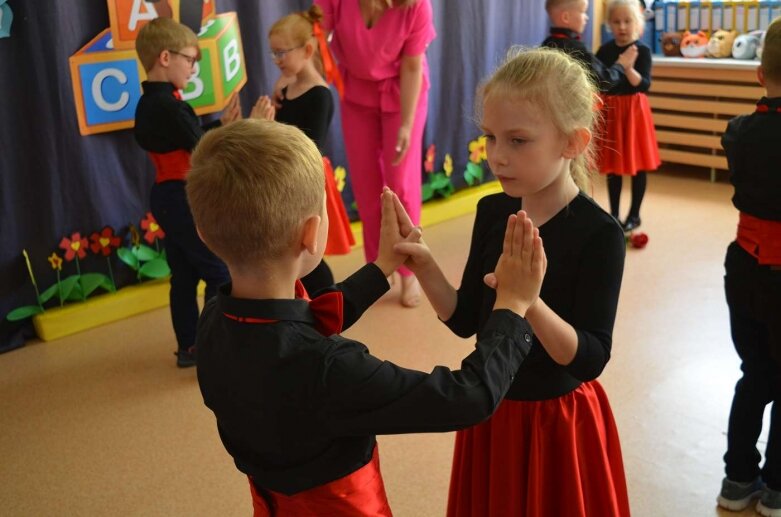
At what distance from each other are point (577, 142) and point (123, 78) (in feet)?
8.35

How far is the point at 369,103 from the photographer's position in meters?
3.43

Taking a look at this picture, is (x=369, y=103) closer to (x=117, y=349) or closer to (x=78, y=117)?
(x=78, y=117)

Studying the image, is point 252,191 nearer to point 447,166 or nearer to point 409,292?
point 409,292

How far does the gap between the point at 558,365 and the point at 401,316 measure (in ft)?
6.54

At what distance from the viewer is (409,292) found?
3559 mm

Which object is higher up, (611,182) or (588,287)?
(588,287)

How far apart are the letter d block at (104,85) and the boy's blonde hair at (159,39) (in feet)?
2.21

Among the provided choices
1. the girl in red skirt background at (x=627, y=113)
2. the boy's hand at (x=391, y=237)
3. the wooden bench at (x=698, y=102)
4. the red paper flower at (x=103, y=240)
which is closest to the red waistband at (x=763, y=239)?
the boy's hand at (x=391, y=237)

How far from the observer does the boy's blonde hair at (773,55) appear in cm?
181

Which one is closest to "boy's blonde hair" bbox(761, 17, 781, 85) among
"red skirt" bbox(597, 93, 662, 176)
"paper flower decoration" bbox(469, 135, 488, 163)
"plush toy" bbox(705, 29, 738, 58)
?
"red skirt" bbox(597, 93, 662, 176)

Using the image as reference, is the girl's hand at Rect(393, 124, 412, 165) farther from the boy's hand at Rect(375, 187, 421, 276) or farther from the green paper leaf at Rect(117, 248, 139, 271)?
the boy's hand at Rect(375, 187, 421, 276)

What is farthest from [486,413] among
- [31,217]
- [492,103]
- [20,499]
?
[31,217]

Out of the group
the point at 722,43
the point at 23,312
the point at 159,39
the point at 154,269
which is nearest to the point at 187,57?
the point at 159,39

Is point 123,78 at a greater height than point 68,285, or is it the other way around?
point 123,78
